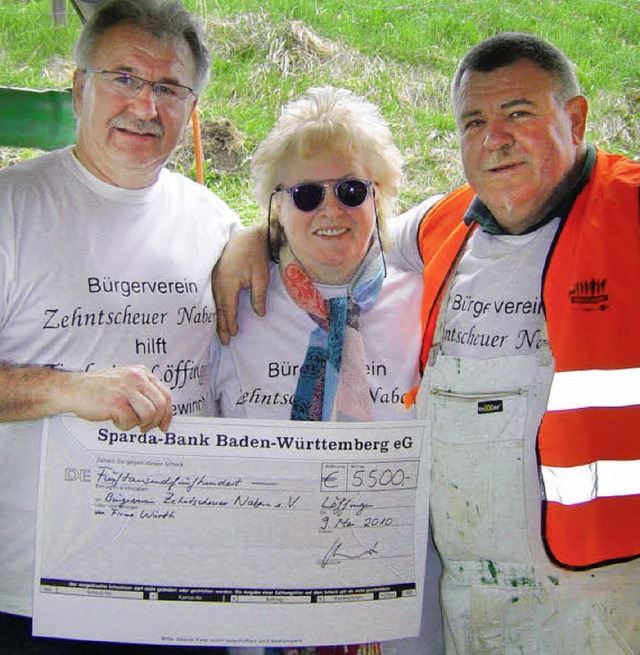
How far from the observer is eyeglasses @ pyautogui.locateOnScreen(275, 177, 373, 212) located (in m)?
2.31

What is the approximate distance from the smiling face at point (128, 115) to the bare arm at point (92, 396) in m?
0.62

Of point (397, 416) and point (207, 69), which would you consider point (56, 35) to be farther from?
point (397, 416)

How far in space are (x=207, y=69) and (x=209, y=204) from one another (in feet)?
1.34

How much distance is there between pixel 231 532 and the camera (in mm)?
1931

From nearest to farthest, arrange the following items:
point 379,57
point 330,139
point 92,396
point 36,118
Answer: point 92,396
point 330,139
point 36,118
point 379,57

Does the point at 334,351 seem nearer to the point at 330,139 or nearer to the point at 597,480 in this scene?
the point at 330,139

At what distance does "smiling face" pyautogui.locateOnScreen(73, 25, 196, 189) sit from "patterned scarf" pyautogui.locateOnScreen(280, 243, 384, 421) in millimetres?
512

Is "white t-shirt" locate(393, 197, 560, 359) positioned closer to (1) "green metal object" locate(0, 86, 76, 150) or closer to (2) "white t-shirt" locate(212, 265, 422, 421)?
(2) "white t-shirt" locate(212, 265, 422, 421)

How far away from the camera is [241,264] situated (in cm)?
233

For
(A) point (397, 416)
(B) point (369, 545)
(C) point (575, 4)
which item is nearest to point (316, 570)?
(B) point (369, 545)

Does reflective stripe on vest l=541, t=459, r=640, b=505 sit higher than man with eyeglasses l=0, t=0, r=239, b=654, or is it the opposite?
man with eyeglasses l=0, t=0, r=239, b=654

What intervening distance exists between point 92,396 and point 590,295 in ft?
3.97

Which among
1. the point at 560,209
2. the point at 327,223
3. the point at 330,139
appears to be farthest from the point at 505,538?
the point at 330,139
